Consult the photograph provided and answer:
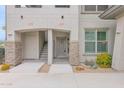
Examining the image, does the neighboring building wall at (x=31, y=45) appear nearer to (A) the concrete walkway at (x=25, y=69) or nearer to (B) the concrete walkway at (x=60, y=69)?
(A) the concrete walkway at (x=25, y=69)

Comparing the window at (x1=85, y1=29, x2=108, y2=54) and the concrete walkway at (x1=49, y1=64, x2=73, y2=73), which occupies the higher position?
the window at (x1=85, y1=29, x2=108, y2=54)

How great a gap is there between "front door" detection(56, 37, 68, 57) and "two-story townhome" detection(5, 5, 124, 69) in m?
0.72

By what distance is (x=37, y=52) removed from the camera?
70.9ft

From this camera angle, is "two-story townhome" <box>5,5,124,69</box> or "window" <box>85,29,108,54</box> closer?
"two-story townhome" <box>5,5,124,69</box>

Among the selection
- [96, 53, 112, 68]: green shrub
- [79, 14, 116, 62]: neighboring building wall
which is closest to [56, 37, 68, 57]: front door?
[79, 14, 116, 62]: neighboring building wall

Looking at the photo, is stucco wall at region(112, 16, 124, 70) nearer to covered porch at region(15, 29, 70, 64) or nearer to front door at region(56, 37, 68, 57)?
covered porch at region(15, 29, 70, 64)

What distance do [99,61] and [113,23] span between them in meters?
3.67

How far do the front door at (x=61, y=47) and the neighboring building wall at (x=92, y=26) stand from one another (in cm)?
332

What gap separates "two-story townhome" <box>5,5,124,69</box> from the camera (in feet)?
62.0

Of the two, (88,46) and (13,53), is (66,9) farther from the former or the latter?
(13,53)

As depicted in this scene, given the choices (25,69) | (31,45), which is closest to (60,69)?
(25,69)

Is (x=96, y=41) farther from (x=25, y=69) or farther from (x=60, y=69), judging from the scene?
(x=25, y=69)

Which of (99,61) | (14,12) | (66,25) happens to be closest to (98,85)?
(99,61)
